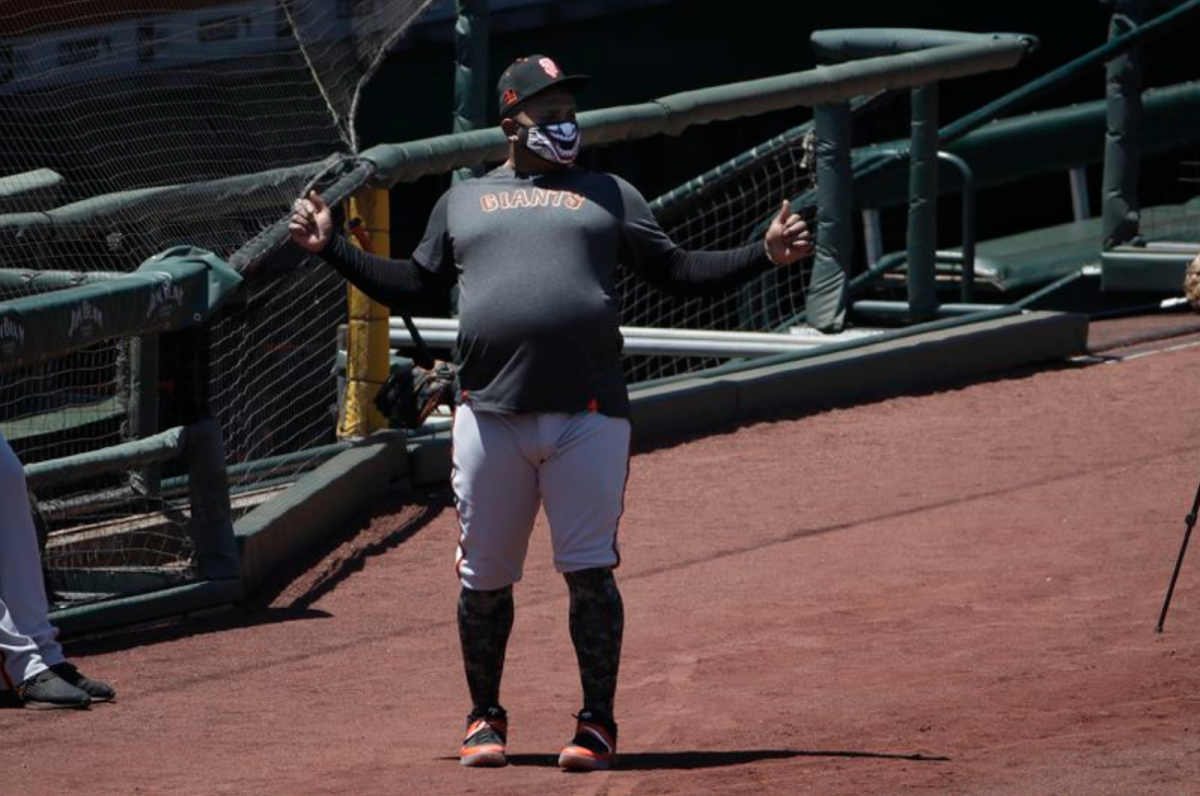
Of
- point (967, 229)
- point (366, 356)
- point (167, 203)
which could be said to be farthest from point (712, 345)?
point (167, 203)

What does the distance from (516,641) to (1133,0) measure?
6715 millimetres

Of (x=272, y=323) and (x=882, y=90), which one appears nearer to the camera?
(x=272, y=323)

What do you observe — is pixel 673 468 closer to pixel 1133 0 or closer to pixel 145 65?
pixel 145 65

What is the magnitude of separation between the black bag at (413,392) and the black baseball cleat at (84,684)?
250cm

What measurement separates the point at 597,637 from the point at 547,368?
2.21ft

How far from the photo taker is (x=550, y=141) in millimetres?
5785

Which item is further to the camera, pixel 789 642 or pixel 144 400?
pixel 144 400

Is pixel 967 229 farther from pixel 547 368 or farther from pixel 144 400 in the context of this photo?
pixel 547 368

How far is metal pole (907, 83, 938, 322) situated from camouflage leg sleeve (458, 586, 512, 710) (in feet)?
19.0

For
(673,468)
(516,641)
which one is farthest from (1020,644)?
(673,468)

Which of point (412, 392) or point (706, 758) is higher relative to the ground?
point (412, 392)

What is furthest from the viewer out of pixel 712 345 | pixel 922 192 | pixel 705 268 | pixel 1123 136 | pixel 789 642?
pixel 1123 136

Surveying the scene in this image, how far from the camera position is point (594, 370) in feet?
18.9

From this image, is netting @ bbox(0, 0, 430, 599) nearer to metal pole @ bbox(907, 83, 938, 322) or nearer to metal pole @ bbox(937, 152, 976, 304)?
metal pole @ bbox(907, 83, 938, 322)
